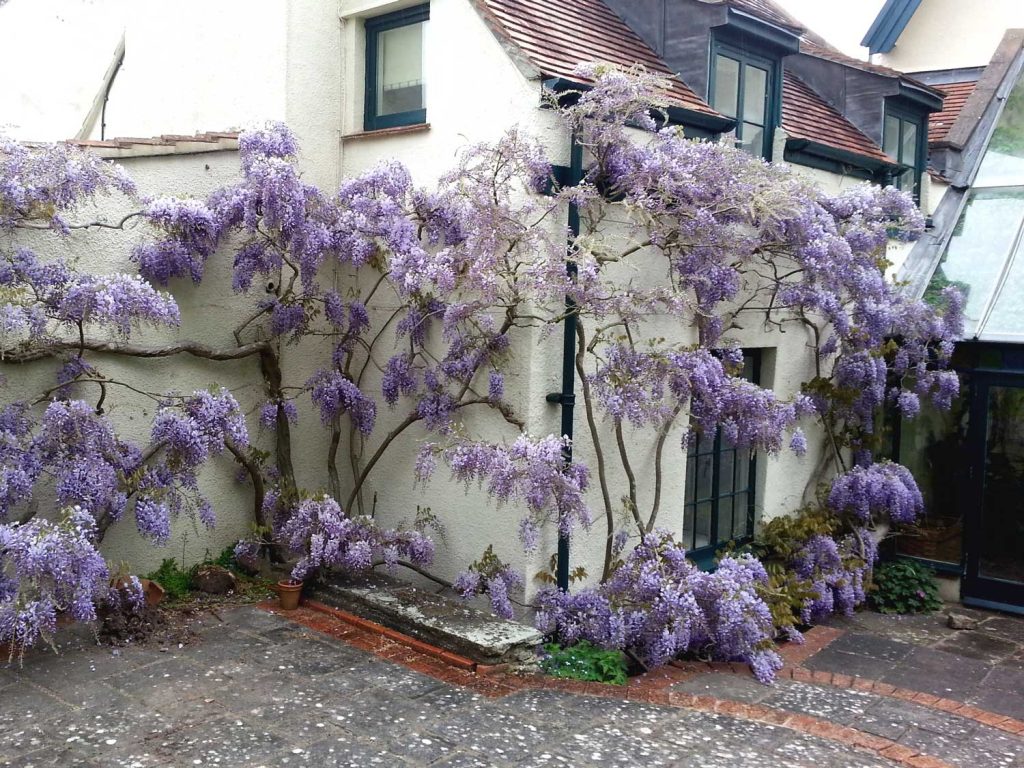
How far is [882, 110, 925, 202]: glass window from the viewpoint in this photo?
36.4 feet

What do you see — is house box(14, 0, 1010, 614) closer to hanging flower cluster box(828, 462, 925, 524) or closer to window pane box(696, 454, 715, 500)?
window pane box(696, 454, 715, 500)

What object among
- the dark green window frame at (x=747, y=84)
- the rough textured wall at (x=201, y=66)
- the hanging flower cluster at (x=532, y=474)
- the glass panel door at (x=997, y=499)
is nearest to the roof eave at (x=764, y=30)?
the dark green window frame at (x=747, y=84)

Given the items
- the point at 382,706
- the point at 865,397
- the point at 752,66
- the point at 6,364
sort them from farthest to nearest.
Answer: the point at 865,397 → the point at 752,66 → the point at 6,364 → the point at 382,706

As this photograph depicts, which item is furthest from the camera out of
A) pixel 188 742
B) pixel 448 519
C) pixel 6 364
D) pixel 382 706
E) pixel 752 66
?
pixel 752 66

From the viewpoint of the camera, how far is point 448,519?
26.0 ft

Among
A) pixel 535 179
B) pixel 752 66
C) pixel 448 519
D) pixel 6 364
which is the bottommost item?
pixel 448 519

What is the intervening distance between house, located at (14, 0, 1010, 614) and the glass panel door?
1.58m

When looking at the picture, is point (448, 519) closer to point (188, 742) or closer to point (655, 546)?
point (655, 546)

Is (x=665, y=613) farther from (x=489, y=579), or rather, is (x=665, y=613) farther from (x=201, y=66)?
(x=201, y=66)

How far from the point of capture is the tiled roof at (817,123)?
9.70 metres

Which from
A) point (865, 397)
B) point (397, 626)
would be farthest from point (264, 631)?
point (865, 397)

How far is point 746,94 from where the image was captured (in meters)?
8.88

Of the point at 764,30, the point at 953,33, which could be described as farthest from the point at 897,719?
the point at 953,33

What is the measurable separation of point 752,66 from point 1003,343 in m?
3.64
